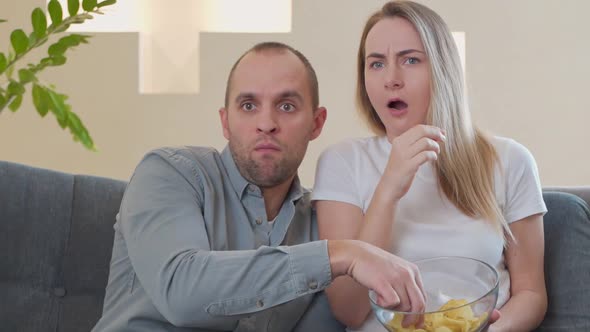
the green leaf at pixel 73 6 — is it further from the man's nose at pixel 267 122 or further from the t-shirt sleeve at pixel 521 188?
the t-shirt sleeve at pixel 521 188

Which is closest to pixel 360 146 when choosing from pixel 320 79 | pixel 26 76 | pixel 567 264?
pixel 567 264

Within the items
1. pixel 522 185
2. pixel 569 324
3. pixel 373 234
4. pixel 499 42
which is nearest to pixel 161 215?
pixel 373 234

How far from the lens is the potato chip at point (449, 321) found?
44.5 inches

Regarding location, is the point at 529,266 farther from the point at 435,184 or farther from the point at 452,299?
the point at 452,299

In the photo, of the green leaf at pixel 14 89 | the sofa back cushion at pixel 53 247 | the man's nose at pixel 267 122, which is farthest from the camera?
the sofa back cushion at pixel 53 247

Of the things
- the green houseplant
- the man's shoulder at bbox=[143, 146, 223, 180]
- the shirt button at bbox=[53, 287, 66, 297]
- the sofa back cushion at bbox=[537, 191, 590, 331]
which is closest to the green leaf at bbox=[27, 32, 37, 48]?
the green houseplant

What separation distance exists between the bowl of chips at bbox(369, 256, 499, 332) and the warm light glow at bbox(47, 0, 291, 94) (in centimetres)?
235

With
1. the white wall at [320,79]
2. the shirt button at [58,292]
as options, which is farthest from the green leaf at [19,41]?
the white wall at [320,79]

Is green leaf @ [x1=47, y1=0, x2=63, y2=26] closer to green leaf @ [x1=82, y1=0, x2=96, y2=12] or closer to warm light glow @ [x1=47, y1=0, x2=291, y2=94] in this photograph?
green leaf @ [x1=82, y1=0, x2=96, y2=12]

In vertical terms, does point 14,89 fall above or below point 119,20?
below

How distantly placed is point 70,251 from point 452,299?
896mm

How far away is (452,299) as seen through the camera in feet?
4.56

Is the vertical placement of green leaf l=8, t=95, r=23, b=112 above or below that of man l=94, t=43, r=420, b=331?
above

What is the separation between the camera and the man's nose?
5.47 ft
